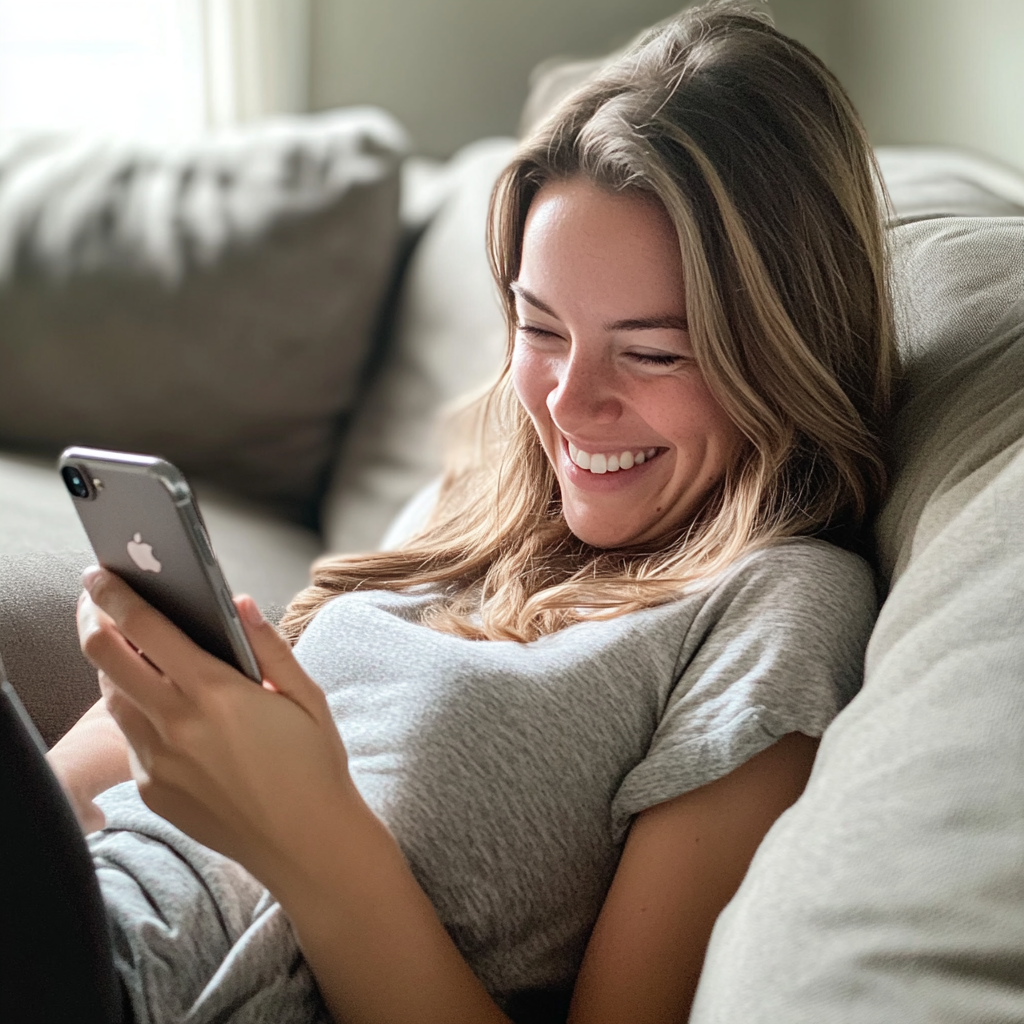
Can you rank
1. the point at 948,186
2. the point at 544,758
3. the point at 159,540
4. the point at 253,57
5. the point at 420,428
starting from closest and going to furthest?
the point at 159,540
the point at 544,758
the point at 948,186
the point at 420,428
the point at 253,57

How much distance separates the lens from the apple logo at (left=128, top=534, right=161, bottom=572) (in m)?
0.69

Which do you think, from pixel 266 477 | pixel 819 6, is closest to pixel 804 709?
pixel 266 477

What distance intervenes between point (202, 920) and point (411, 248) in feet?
4.38

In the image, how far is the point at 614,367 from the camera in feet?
2.96

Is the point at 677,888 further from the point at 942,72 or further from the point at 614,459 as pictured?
the point at 942,72

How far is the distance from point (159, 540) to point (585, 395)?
13.8 inches

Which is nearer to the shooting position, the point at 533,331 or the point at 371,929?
the point at 371,929

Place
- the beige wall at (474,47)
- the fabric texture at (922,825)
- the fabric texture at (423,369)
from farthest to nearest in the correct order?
the beige wall at (474,47)
the fabric texture at (423,369)
the fabric texture at (922,825)

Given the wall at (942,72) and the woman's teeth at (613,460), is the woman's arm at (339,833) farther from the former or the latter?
the wall at (942,72)

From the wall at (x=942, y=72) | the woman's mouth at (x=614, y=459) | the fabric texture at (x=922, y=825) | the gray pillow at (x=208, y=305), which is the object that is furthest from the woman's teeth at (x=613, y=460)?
the gray pillow at (x=208, y=305)

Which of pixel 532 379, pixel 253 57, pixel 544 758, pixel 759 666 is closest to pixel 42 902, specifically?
pixel 544 758

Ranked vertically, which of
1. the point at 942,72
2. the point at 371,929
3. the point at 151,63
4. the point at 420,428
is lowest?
the point at 420,428

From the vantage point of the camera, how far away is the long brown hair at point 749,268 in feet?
2.77

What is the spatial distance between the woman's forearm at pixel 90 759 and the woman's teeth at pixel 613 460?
1.33ft
